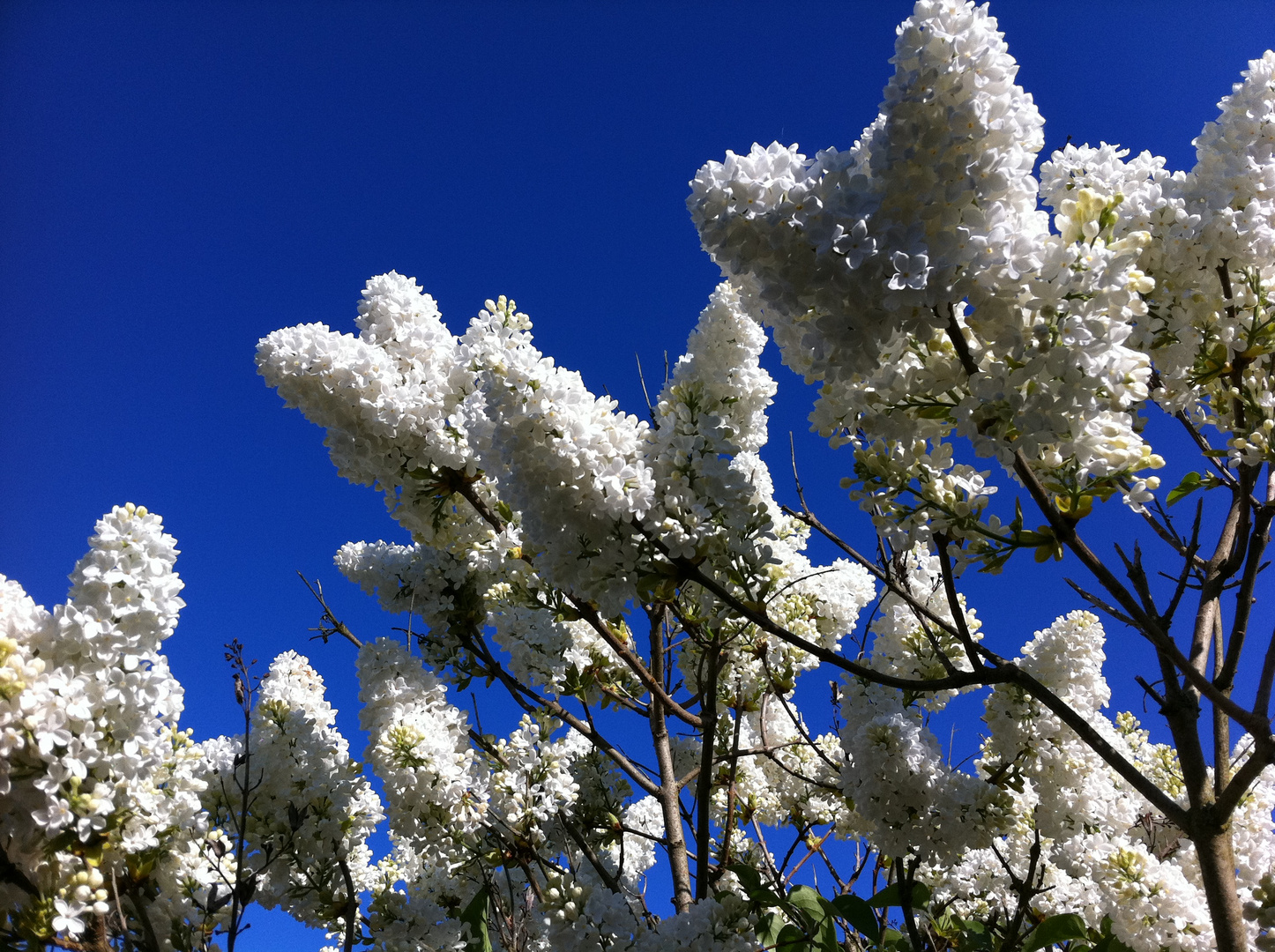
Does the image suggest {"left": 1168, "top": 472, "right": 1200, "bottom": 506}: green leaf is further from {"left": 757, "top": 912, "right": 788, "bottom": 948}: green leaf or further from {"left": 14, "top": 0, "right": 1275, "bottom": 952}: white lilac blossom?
{"left": 757, "top": 912, "right": 788, "bottom": 948}: green leaf

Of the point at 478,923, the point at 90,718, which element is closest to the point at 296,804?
the point at 478,923

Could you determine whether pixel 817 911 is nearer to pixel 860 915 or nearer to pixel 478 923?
pixel 860 915

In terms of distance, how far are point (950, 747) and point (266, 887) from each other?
3749mm

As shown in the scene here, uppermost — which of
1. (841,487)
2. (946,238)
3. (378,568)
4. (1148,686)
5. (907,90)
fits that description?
(378,568)

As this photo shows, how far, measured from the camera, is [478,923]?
4.38 meters

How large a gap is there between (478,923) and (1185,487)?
13.2ft

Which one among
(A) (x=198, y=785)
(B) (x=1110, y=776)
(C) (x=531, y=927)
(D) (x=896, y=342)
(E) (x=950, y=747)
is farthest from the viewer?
(B) (x=1110, y=776)

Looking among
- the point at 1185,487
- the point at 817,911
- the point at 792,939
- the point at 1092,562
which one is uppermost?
the point at 1185,487

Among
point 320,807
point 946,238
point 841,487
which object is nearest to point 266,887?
point 320,807

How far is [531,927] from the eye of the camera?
148 inches

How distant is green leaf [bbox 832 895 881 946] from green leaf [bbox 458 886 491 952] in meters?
Result: 1.85

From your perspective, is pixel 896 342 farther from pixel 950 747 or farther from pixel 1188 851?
pixel 1188 851

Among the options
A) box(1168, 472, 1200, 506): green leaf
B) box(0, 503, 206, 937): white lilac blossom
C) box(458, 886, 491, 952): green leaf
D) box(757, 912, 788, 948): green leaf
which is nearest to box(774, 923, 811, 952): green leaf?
box(757, 912, 788, 948): green leaf

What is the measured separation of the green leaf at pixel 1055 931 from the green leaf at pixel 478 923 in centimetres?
266
